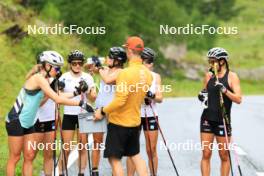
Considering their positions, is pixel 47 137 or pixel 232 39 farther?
pixel 232 39

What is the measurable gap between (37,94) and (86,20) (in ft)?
91.5

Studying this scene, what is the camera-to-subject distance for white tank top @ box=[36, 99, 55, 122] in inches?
351

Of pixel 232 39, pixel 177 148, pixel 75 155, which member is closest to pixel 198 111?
pixel 177 148

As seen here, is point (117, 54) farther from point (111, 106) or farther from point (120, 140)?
point (120, 140)

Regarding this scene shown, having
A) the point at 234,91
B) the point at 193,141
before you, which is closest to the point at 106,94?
the point at 234,91

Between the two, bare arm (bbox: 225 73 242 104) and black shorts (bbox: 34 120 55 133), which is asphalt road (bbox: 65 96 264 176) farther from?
bare arm (bbox: 225 73 242 104)

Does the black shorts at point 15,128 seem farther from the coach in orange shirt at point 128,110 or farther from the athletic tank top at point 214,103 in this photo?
the athletic tank top at point 214,103

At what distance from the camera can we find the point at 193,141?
1468 centimetres

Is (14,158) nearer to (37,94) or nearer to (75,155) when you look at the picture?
(37,94)

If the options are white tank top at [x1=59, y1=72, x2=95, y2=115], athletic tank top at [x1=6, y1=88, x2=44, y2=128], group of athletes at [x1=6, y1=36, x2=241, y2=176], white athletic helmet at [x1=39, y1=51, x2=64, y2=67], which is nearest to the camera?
group of athletes at [x1=6, y1=36, x2=241, y2=176]

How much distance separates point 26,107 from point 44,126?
3.54 feet

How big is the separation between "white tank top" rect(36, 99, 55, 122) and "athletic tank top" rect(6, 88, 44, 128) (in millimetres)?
942

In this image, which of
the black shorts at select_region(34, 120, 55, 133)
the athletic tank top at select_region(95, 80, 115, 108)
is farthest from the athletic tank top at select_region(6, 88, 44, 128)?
the athletic tank top at select_region(95, 80, 115, 108)

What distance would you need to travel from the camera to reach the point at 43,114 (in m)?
8.95
